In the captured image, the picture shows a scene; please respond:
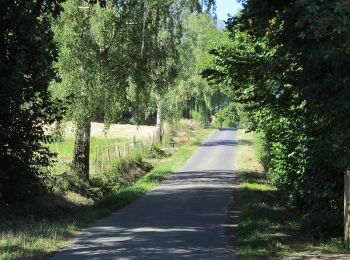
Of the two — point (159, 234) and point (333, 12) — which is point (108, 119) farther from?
point (333, 12)

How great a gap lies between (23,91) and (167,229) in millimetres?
4543

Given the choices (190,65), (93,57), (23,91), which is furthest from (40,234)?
(190,65)

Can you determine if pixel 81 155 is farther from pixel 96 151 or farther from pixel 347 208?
pixel 347 208

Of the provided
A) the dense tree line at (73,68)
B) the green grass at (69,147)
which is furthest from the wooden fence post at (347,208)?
the green grass at (69,147)

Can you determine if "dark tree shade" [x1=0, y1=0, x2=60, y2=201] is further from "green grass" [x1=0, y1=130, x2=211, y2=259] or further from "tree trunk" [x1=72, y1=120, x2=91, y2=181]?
"tree trunk" [x1=72, y1=120, x2=91, y2=181]

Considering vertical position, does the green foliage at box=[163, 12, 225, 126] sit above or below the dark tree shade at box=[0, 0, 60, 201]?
above

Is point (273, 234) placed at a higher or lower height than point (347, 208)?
lower

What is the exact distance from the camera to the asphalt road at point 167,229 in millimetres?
8680

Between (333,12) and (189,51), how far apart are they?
151 feet

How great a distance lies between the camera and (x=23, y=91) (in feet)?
38.7

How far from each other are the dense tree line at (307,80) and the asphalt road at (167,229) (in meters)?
2.20

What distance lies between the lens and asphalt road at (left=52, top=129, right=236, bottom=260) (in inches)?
342

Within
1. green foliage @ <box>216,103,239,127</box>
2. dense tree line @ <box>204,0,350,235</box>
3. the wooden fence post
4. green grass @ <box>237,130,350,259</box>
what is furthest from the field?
green foliage @ <box>216,103,239,127</box>

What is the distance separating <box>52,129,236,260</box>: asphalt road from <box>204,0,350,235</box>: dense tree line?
2199mm
